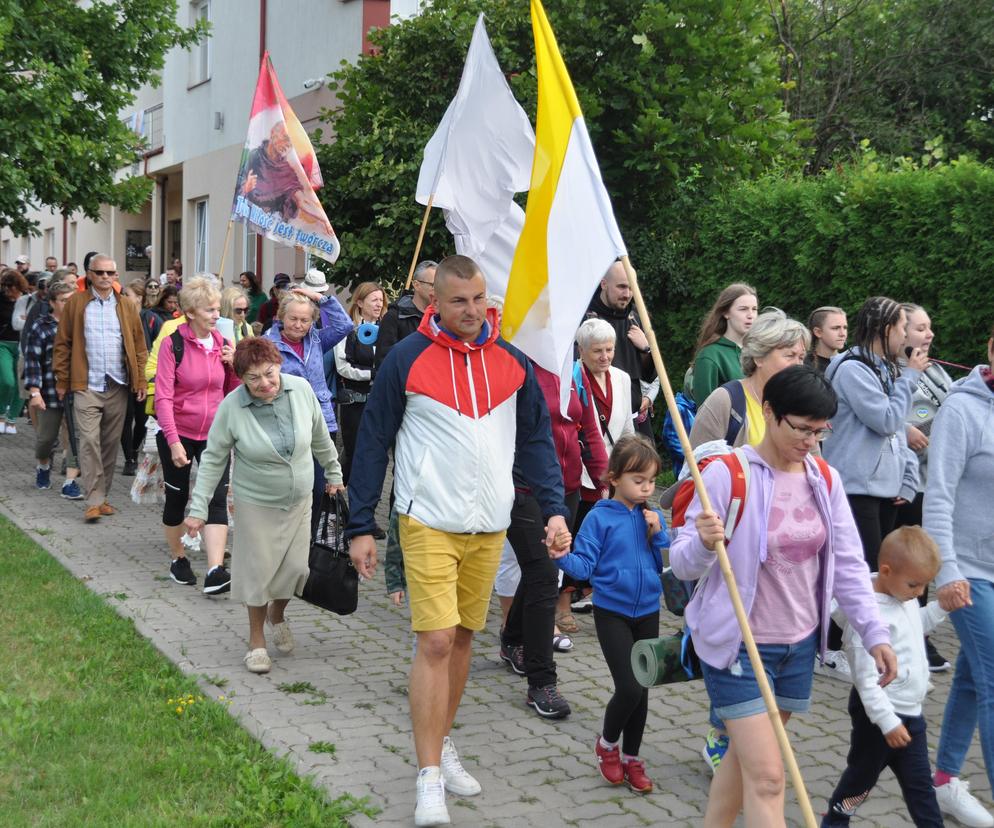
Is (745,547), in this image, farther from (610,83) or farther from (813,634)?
(610,83)

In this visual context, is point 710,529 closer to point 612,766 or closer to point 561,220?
point 561,220

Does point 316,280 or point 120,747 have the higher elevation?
point 316,280

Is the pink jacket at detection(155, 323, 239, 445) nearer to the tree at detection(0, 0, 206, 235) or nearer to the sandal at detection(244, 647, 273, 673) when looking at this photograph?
the sandal at detection(244, 647, 273, 673)

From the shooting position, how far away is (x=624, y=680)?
505 centimetres

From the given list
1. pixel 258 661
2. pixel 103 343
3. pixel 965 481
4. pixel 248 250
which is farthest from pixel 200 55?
pixel 965 481

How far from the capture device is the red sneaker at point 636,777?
507 cm

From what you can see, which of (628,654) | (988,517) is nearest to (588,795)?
(628,654)

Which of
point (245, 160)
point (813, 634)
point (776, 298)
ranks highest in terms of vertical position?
point (245, 160)

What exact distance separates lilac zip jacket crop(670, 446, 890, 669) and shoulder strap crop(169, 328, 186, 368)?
5672mm

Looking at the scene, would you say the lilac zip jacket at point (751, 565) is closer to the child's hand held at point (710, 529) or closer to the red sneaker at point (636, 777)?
the child's hand held at point (710, 529)

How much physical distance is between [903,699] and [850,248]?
7.40 m

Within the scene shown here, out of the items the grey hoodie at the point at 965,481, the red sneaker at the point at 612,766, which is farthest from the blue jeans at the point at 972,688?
the red sneaker at the point at 612,766

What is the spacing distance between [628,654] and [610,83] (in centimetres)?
965

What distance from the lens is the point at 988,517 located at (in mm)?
4832
